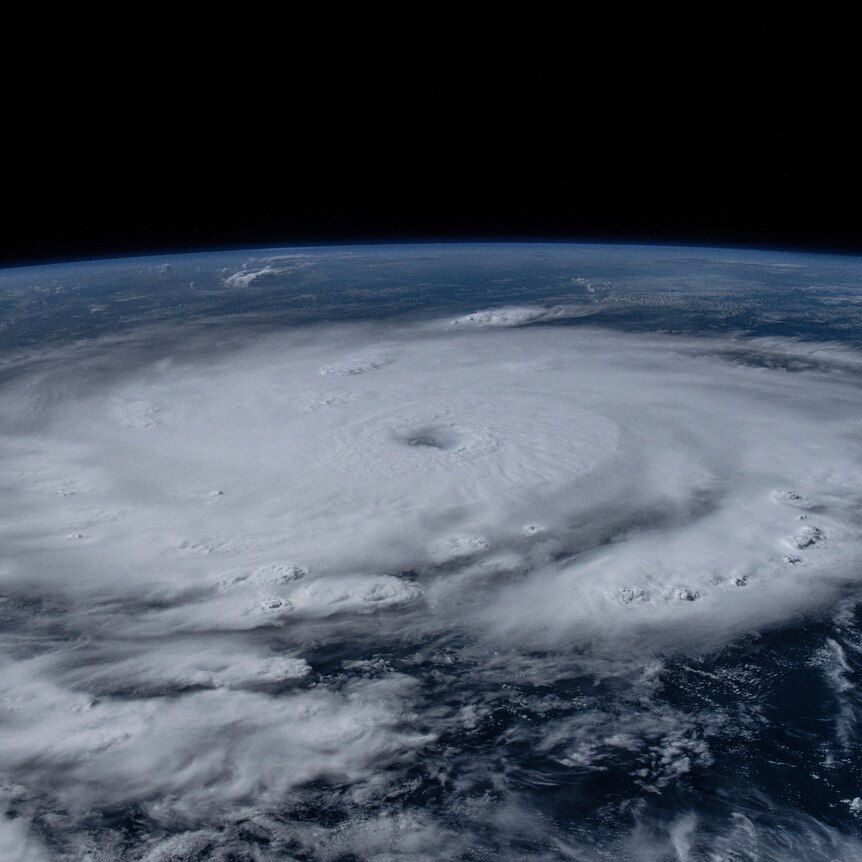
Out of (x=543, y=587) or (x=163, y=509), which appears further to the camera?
(x=163, y=509)

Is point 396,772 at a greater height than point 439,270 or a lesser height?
lesser

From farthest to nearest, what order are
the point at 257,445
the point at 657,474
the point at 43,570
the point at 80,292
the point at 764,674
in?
1. the point at 80,292
2. the point at 257,445
3. the point at 657,474
4. the point at 43,570
5. the point at 764,674

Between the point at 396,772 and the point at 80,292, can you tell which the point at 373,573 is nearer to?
the point at 396,772

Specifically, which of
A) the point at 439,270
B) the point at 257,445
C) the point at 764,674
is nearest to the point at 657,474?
the point at 764,674

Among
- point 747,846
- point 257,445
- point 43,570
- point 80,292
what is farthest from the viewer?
point 80,292

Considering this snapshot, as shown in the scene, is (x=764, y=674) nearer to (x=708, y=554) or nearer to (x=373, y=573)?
(x=708, y=554)

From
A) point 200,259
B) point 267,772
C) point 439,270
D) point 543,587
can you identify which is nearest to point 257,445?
point 543,587
